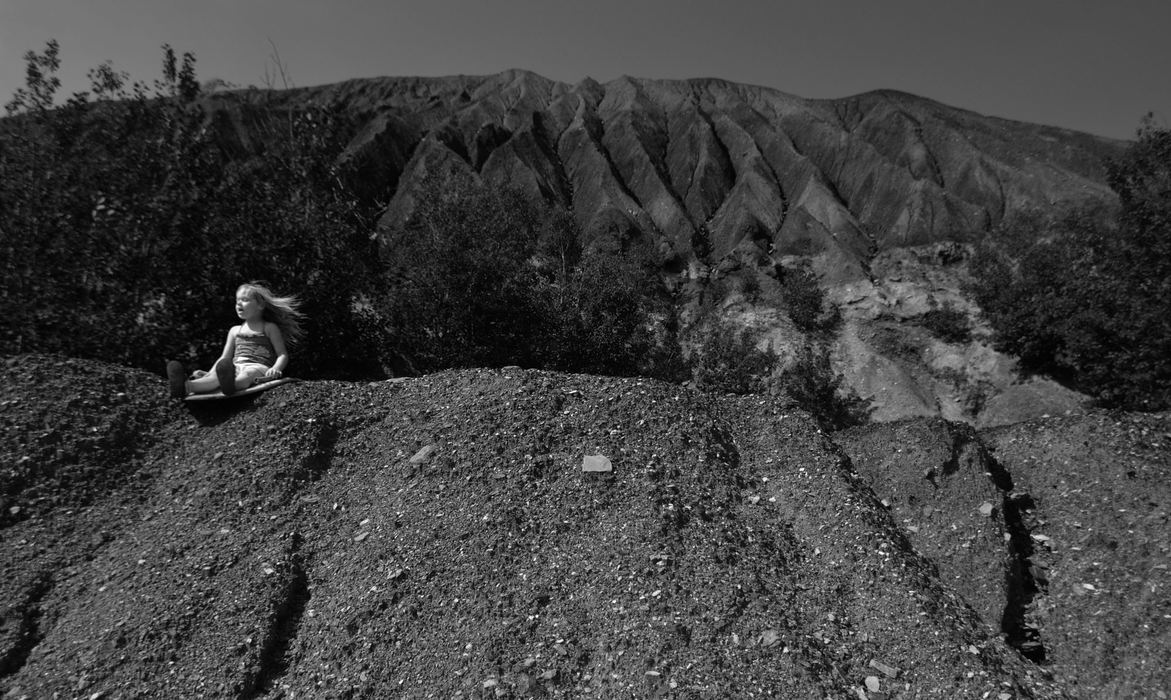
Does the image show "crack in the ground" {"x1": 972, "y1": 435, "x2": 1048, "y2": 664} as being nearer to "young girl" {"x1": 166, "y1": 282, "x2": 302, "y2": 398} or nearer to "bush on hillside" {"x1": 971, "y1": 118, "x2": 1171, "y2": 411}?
"young girl" {"x1": 166, "y1": 282, "x2": 302, "y2": 398}

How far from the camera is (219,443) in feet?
17.6

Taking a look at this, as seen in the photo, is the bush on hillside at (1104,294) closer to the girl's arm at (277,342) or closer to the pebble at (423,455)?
the pebble at (423,455)

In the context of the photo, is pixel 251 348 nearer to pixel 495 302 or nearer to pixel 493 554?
pixel 493 554

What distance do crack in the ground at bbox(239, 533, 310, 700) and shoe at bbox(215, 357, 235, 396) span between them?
1.74 metres

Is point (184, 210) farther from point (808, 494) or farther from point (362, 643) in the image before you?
point (808, 494)

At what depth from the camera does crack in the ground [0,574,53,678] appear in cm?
374

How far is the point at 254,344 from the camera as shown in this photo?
244 inches

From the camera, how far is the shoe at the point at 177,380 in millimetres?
5480

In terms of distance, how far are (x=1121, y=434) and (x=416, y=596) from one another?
21.2 ft

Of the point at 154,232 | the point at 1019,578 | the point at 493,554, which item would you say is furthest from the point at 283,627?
the point at 154,232

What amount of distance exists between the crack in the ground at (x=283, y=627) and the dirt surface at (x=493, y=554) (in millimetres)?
15

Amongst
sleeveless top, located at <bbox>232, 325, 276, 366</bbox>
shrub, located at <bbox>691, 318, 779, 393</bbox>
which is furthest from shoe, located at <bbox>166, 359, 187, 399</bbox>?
shrub, located at <bbox>691, 318, 779, 393</bbox>

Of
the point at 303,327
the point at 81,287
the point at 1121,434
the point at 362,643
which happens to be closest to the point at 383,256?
the point at 303,327

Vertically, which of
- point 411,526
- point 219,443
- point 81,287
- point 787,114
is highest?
point 787,114
